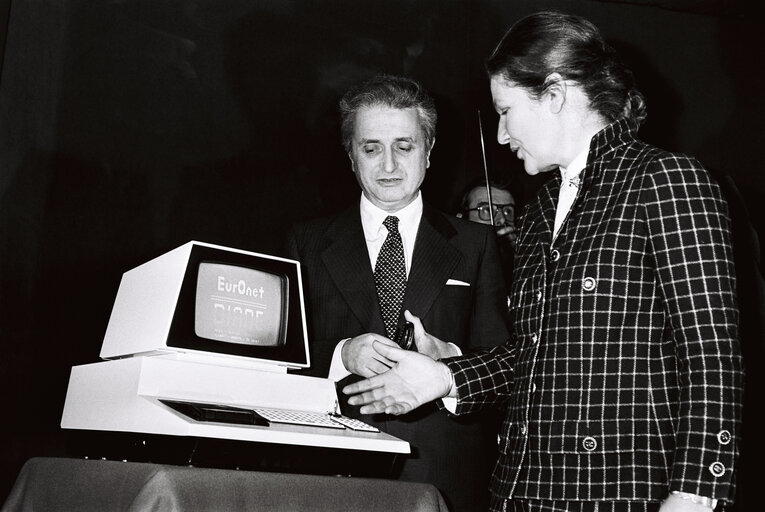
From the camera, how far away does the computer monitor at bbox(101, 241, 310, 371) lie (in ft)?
4.76

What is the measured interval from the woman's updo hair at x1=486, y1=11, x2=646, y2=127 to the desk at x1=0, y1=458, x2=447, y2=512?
2.49 feet

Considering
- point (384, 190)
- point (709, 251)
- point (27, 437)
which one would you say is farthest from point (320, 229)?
point (27, 437)

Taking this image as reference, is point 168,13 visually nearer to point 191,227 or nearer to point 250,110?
point 250,110

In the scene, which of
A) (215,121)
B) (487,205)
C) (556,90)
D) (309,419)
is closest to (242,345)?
(309,419)

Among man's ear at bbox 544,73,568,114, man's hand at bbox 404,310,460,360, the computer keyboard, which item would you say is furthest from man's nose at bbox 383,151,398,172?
the computer keyboard

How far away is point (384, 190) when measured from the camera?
223 cm

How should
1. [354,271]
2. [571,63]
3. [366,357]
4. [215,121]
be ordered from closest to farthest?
[571,63] → [366,357] → [354,271] → [215,121]

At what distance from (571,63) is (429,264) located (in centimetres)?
78

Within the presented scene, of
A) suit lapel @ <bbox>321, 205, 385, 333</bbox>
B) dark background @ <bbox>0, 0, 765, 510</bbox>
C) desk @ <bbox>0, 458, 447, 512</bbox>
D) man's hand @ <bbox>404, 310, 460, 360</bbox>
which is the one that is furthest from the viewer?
dark background @ <bbox>0, 0, 765, 510</bbox>

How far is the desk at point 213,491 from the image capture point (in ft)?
3.64

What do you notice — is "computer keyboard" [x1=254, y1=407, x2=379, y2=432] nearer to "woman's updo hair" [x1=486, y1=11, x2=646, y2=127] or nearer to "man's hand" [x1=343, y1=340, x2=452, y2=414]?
"man's hand" [x1=343, y1=340, x2=452, y2=414]

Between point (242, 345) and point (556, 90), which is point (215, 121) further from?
point (556, 90)

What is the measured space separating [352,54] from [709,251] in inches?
96.9

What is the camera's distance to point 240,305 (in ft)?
5.11
